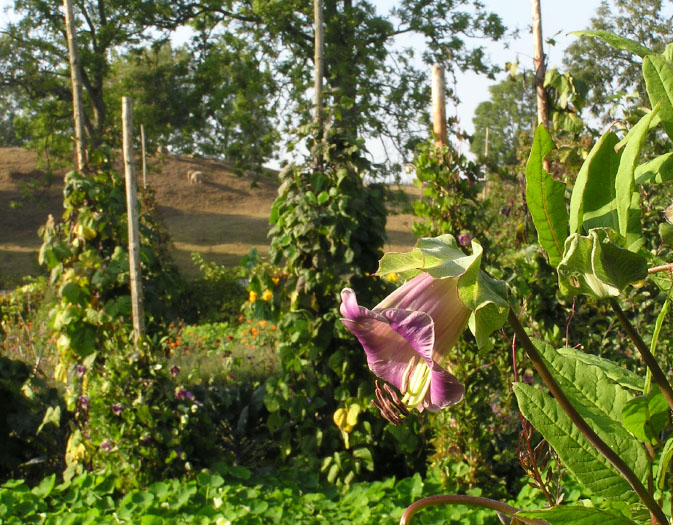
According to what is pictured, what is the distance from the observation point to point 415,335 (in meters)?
0.47

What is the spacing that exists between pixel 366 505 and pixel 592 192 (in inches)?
104

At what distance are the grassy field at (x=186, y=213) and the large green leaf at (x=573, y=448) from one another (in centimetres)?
1675

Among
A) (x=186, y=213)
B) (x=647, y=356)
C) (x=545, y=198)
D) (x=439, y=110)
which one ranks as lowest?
(x=647, y=356)

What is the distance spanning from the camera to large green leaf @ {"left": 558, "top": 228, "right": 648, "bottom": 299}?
42 cm

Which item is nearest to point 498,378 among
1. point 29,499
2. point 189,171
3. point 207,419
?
point 207,419

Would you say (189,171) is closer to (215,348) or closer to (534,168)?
(215,348)

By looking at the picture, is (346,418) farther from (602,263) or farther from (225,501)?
(602,263)

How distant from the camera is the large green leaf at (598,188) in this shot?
0.48 metres

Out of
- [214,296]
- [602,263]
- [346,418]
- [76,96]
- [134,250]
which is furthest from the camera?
[214,296]

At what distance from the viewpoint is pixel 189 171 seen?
26656 millimetres

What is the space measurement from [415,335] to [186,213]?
24027mm

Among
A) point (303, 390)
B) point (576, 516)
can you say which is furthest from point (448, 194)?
point (576, 516)

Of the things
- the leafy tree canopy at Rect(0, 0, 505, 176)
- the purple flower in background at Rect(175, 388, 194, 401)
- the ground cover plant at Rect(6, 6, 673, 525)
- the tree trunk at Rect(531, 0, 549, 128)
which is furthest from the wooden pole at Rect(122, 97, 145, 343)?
the leafy tree canopy at Rect(0, 0, 505, 176)

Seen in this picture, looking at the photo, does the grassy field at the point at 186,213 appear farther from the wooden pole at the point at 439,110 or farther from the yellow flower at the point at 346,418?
the yellow flower at the point at 346,418
